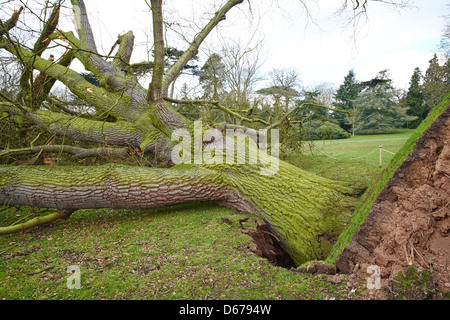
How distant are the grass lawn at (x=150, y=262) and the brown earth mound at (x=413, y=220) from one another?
13.1 inches

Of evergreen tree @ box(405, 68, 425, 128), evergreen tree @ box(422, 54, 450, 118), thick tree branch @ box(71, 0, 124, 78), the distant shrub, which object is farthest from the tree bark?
evergreen tree @ box(405, 68, 425, 128)

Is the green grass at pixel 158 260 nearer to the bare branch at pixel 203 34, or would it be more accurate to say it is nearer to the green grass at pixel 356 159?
the green grass at pixel 356 159

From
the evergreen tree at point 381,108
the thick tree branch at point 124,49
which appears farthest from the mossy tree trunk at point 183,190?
the evergreen tree at point 381,108

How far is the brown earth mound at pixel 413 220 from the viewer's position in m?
1.74

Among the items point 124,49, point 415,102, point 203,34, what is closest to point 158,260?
point 203,34

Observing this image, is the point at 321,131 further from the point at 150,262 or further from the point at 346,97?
the point at 150,262

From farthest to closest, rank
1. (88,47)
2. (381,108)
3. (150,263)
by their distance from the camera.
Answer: (381,108) → (88,47) → (150,263)

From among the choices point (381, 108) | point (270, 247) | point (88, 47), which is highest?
point (88, 47)

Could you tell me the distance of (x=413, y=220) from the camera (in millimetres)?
1830

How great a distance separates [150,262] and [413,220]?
8.19 ft

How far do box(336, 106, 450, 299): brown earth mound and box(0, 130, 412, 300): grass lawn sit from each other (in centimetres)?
33

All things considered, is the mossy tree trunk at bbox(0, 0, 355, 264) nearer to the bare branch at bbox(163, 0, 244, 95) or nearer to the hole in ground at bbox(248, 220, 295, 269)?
the hole in ground at bbox(248, 220, 295, 269)

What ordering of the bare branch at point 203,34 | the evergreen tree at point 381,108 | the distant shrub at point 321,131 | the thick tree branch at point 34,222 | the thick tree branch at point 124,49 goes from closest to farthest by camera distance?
the thick tree branch at point 34,222, the bare branch at point 203,34, the thick tree branch at point 124,49, the distant shrub at point 321,131, the evergreen tree at point 381,108
